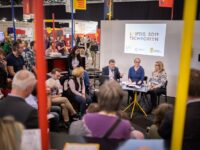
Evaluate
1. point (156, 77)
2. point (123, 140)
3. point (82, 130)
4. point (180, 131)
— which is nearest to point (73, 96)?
point (156, 77)

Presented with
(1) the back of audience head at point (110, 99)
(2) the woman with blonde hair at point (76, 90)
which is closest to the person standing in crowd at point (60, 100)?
(2) the woman with blonde hair at point (76, 90)

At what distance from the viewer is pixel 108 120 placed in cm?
190

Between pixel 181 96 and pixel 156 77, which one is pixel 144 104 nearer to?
pixel 156 77

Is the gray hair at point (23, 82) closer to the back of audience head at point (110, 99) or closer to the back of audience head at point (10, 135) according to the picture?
the back of audience head at point (110, 99)

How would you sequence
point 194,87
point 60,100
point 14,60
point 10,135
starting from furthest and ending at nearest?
point 14,60, point 60,100, point 194,87, point 10,135

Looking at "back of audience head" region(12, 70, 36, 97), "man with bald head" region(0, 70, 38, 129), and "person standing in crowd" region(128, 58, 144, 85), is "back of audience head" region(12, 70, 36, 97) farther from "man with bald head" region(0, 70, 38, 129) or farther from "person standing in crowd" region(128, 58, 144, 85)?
"person standing in crowd" region(128, 58, 144, 85)

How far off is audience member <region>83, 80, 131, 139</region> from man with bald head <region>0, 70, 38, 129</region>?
0.42m

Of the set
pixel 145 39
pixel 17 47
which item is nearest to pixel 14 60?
pixel 17 47

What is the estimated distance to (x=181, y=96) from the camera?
953mm

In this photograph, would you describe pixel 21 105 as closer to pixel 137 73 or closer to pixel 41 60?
pixel 41 60

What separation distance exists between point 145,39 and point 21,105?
6078 millimetres

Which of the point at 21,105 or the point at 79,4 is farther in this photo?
the point at 79,4

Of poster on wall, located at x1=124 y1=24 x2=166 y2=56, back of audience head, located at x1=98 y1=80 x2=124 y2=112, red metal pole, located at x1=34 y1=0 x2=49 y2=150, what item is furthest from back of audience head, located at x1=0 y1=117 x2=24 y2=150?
poster on wall, located at x1=124 y1=24 x2=166 y2=56

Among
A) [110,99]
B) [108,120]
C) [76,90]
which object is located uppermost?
[110,99]
